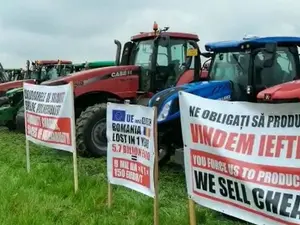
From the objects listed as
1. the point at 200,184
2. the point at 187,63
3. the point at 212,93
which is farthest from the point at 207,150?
the point at 187,63

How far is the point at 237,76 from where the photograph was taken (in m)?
7.35

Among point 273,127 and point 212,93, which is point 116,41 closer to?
point 212,93

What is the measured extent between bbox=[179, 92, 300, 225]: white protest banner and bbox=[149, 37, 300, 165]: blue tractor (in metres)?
2.64

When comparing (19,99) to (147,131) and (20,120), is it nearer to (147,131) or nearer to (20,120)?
(20,120)

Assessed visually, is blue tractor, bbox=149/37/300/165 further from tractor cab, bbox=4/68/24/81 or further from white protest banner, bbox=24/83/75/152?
tractor cab, bbox=4/68/24/81

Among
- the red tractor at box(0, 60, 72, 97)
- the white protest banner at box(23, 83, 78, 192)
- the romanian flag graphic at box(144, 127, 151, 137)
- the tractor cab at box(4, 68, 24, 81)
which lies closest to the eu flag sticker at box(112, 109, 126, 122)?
the romanian flag graphic at box(144, 127, 151, 137)

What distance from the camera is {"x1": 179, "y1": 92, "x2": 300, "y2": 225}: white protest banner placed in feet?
11.2

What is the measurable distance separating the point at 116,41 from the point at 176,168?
3.41 meters

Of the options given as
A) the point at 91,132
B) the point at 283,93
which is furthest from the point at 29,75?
the point at 283,93

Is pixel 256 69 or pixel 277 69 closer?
pixel 256 69

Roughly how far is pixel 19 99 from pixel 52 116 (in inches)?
269

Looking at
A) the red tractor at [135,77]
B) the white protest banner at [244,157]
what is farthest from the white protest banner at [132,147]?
the red tractor at [135,77]

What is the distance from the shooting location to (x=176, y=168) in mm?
8156

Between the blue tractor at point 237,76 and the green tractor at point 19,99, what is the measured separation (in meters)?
4.24
